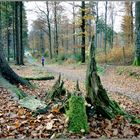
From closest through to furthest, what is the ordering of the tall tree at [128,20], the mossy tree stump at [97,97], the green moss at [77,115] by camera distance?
1. the green moss at [77,115]
2. the mossy tree stump at [97,97]
3. the tall tree at [128,20]

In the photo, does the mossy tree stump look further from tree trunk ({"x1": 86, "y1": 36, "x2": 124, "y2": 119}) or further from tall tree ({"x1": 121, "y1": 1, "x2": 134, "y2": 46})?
tall tree ({"x1": 121, "y1": 1, "x2": 134, "y2": 46})

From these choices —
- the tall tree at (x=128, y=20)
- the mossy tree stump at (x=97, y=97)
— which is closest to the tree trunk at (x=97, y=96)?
the mossy tree stump at (x=97, y=97)

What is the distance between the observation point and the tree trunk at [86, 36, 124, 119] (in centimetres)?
686

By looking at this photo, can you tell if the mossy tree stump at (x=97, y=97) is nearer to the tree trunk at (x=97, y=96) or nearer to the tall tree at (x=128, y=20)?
the tree trunk at (x=97, y=96)

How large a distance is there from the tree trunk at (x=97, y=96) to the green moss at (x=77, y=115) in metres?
0.78

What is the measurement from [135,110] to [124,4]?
114 feet

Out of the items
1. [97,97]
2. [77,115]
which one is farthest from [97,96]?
[77,115]

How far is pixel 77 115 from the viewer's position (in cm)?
609

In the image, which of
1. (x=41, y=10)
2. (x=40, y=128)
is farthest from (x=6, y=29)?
(x=40, y=128)

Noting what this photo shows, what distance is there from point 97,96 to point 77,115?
1202 mm

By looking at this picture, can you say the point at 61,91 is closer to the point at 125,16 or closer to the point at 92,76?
the point at 92,76

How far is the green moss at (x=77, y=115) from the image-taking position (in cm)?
603

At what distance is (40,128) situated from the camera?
604cm

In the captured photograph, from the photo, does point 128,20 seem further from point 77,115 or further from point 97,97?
point 77,115
